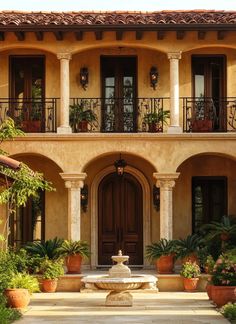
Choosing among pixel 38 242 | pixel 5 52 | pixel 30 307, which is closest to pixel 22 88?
pixel 5 52

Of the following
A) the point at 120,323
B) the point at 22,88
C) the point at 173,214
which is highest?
the point at 22,88

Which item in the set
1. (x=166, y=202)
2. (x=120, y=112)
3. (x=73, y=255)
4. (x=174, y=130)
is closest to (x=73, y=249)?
(x=73, y=255)

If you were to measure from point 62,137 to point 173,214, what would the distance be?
164 inches

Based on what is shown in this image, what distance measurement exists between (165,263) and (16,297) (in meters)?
5.87

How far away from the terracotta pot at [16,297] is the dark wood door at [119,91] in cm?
776

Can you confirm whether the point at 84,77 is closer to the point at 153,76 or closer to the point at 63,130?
the point at 153,76

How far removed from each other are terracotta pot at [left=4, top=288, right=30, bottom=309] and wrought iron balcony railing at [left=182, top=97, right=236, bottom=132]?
27.4 feet

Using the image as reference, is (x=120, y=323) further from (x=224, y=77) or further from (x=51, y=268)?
(x=224, y=77)

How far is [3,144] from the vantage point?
22.4 metres

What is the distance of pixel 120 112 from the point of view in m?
23.4

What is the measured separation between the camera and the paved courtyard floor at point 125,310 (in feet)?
50.2

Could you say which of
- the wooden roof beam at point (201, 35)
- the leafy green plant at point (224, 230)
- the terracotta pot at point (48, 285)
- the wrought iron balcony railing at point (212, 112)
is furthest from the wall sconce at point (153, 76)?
the terracotta pot at point (48, 285)

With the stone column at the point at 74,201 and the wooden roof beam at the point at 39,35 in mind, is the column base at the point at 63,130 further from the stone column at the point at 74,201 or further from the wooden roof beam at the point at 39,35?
the wooden roof beam at the point at 39,35

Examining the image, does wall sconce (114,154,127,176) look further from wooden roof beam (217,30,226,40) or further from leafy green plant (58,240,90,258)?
wooden roof beam (217,30,226,40)
